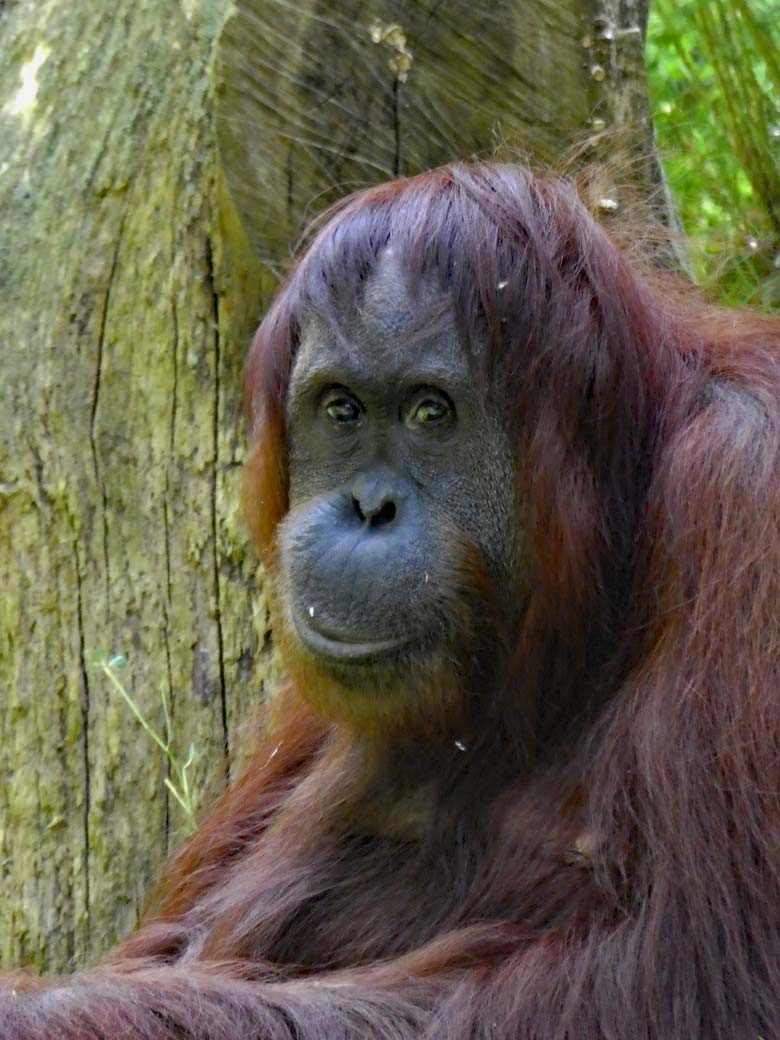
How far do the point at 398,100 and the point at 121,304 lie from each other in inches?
31.0

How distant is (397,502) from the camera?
3031mm

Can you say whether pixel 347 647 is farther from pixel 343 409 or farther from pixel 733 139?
pixel 733 139

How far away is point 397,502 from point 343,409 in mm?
243

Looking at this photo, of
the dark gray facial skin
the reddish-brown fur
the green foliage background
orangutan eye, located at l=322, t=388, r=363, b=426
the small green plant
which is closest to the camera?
the reddish-brown fur

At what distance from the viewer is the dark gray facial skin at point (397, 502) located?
3010 millimetres

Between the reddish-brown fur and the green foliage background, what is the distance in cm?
132

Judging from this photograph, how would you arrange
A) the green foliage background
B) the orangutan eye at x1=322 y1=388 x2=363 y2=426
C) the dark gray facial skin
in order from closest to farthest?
the dark gray facial skin
the orangutan eye at x1=322 y1=388 x2=363 y2=426
the green foliage background

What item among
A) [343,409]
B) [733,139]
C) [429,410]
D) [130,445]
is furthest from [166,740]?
[733,139]

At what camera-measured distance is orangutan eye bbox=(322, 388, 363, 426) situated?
10.4 ft

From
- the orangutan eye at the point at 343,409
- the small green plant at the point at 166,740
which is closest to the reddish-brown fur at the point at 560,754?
the orangutan eye at the point at 343,409

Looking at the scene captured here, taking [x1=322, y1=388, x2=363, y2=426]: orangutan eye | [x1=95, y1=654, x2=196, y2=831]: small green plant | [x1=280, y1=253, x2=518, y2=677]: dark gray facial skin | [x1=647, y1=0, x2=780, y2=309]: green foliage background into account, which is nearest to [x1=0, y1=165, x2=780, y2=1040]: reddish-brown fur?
[x1=280, y1=253, x2=518, y2=677]: dark gray facial skin

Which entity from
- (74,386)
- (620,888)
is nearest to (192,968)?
(620,888)

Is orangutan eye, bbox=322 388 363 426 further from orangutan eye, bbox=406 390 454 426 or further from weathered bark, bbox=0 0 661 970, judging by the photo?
weathered bark, bbox=0 0 661 970

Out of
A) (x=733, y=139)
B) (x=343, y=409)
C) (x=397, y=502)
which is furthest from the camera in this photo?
(x=733, y=139)
